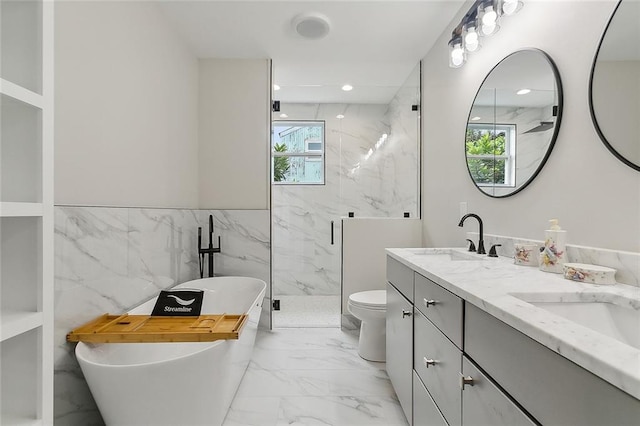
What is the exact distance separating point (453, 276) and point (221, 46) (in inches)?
105

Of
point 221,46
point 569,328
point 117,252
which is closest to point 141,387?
point 117,252

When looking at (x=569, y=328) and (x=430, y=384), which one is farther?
(x=430, y=384)

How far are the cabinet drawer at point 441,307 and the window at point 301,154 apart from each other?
8.25 ft

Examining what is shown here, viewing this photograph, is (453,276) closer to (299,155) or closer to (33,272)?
(33,272)

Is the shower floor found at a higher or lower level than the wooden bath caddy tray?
lower

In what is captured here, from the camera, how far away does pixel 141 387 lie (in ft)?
3.99

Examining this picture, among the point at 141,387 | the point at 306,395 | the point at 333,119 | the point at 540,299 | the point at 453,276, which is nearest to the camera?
the point at 540,299

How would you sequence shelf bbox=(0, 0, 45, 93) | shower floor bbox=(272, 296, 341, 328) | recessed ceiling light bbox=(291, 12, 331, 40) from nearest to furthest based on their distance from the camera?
shelf bbox=(0, 0, 45, 93) < recessed ceiling light bbox=(291, 12, 331, 40) < shower floor bbox=(272, 296, 341, 328)

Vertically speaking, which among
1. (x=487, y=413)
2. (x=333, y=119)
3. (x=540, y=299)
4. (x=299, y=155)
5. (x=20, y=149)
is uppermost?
(x=333, y=119)

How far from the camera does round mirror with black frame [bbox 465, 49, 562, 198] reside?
135 centimetres

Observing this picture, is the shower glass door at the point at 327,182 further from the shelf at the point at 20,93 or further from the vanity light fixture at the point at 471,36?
the shelf at the point at 20,93

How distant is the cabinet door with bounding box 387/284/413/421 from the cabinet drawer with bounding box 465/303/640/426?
0.65 metres

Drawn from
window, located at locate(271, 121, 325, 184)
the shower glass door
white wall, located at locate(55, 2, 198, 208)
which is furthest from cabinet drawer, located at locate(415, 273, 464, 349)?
window, located at locate(271, 121, 325, 184)

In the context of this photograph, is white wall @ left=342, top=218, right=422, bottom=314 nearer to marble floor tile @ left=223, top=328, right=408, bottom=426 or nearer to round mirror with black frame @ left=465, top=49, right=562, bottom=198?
marble floor tile @ left=223, top=328, right=408, bottom=426
